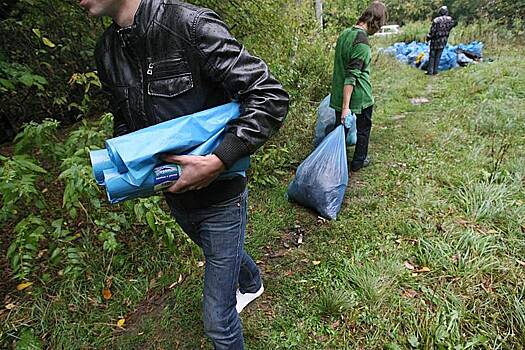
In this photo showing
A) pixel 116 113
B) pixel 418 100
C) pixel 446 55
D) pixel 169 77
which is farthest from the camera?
pixel 446 55

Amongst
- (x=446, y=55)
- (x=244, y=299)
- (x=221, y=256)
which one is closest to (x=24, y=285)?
(x=244, y=299)

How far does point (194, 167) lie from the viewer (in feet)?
3.93

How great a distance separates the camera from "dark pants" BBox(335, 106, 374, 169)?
379cm

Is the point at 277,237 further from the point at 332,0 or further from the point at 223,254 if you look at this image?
the point at 332,0

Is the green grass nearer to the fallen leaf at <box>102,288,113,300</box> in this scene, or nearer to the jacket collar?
the fallen leaf at <box>102,288,113,300</box>

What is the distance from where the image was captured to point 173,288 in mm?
2512

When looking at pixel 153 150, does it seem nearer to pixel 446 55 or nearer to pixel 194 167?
pixel 194 167

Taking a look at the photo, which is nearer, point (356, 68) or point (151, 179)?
point (151, 179)

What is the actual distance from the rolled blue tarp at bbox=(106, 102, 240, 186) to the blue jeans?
334mm

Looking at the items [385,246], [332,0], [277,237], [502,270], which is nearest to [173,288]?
[277,237]

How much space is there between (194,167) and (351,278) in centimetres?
164

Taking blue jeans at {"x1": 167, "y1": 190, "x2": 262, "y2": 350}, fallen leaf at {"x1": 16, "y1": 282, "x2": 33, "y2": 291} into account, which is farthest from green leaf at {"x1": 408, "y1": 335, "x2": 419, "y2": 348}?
fallen leaf at {"x1": 16, "y1": 282, "x2": 33, "y2": 291}


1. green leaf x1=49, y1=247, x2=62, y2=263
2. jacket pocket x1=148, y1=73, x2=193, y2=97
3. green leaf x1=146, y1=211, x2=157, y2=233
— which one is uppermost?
jacket pocket x1=148, y1=73, x2=193, y2=97

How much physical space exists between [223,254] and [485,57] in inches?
452
